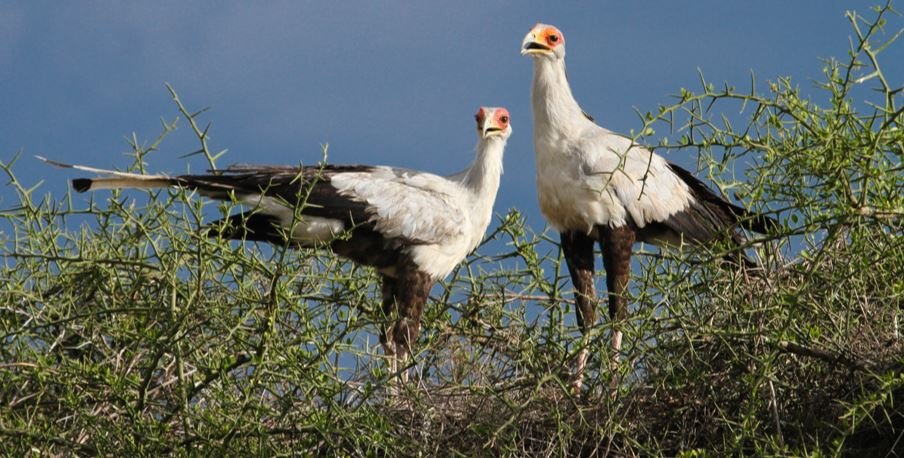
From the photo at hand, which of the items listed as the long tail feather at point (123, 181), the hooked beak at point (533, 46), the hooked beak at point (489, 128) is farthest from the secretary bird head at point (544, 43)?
the long tail feather at point (123, 181)

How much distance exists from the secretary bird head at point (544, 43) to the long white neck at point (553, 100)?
0.03 metres

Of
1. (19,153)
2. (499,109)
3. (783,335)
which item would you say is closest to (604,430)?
(783,335)

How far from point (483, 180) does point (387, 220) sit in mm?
648

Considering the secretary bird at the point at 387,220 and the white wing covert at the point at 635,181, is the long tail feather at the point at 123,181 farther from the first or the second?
Answer: the white wing covert at the point at 635,181

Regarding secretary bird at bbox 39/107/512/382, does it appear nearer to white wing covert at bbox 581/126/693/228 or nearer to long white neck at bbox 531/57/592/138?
long white neck at bbox 531/57/592/138

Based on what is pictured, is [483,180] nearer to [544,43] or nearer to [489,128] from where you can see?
[489,128]

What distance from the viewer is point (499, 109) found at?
7637 mm

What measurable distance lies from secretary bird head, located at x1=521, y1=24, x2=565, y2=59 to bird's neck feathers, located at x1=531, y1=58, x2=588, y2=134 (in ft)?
0.10

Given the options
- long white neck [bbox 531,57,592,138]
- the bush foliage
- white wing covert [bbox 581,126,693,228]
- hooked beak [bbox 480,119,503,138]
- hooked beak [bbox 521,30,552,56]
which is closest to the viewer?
the bush foliage

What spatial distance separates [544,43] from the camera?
7414 mm

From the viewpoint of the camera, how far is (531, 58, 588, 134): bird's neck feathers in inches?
286

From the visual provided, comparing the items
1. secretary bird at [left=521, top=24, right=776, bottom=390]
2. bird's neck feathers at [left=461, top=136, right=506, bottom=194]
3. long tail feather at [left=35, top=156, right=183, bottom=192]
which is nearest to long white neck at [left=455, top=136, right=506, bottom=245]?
bird's neck feathers at [left=461, top=136, right=506, bottom=194]

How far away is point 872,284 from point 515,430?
1407 mm

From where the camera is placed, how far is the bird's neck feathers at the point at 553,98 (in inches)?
286
